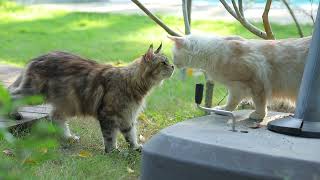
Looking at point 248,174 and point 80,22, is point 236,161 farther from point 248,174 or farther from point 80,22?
point 80,22

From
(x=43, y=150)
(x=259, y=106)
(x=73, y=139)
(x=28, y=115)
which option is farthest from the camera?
(x=28, y=115)

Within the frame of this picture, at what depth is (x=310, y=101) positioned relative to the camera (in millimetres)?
2307

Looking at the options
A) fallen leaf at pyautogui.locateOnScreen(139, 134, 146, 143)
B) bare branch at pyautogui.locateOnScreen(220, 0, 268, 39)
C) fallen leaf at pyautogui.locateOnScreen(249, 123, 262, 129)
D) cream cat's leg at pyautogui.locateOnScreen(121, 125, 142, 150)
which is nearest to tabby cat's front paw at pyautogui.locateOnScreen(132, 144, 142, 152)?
cream cat's leg at pyautogui.locateOnScreen(121, 125, 142, 150)

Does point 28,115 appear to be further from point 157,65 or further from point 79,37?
point 79,37

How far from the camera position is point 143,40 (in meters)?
9.25

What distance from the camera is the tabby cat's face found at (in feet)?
13.6

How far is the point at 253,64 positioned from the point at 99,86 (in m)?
1.40

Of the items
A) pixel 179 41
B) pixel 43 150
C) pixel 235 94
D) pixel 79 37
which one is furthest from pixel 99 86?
pixel 79 37

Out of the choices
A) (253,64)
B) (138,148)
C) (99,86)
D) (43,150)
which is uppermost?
(43,150)

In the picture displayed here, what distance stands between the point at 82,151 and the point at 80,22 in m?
6.86

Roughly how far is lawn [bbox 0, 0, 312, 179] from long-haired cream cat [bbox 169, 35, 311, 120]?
910 millimetres

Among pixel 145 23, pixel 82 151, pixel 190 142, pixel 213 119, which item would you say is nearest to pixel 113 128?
pixel 82 151

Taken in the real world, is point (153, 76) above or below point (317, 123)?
below

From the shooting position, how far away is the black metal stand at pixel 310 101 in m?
2.28
